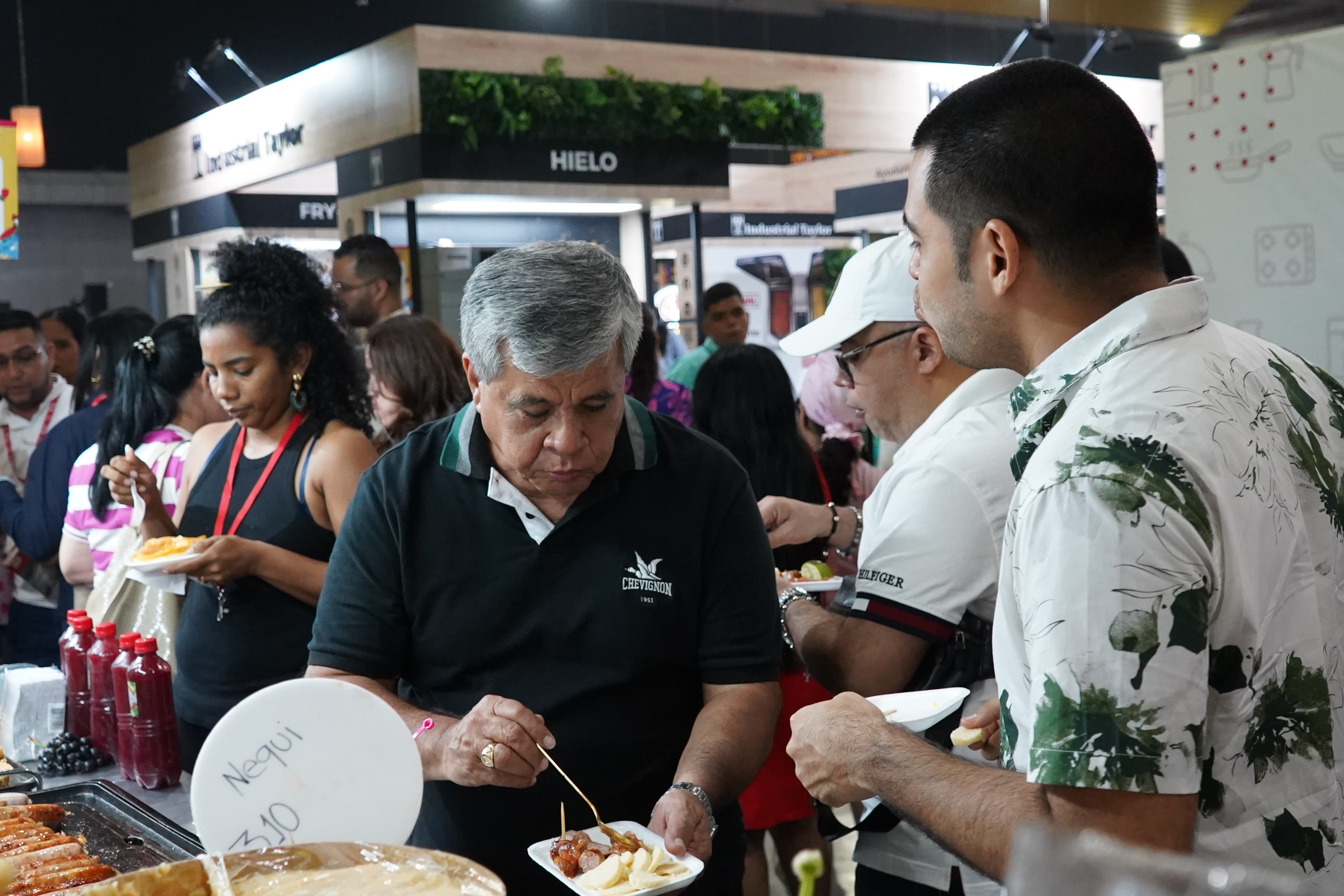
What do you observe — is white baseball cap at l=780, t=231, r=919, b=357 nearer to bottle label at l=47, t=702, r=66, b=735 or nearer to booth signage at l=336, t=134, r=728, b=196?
bottle label at l=47, t=702, r=66, b=735

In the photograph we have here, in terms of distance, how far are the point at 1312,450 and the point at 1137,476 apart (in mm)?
299

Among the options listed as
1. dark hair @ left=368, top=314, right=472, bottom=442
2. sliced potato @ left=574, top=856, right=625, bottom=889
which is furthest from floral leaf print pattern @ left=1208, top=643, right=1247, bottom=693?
dark hair @ left=368, top=314, right=472, bottom=442

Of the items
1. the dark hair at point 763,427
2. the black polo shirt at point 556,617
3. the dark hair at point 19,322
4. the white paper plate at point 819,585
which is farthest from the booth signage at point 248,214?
the black polo shirt at point 556,617

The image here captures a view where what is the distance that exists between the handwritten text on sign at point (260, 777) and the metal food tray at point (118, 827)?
453mm

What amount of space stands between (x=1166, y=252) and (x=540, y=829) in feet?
7.32

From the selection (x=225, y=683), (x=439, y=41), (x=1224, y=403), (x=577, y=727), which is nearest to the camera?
(x=1224, y=403)

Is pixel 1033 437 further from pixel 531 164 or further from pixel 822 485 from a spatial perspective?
pixel 531 164

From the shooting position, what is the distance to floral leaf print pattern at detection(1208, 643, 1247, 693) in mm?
1154

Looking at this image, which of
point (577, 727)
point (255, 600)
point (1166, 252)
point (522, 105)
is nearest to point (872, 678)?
point (577, 727)

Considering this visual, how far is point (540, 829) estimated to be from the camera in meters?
1.88

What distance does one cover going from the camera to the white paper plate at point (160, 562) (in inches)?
98.9

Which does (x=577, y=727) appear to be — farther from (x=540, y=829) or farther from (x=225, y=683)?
(x=225, y=683)

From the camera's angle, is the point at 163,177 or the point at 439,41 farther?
the point at 163,177

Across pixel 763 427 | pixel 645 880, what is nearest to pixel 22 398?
pixel 763 427
